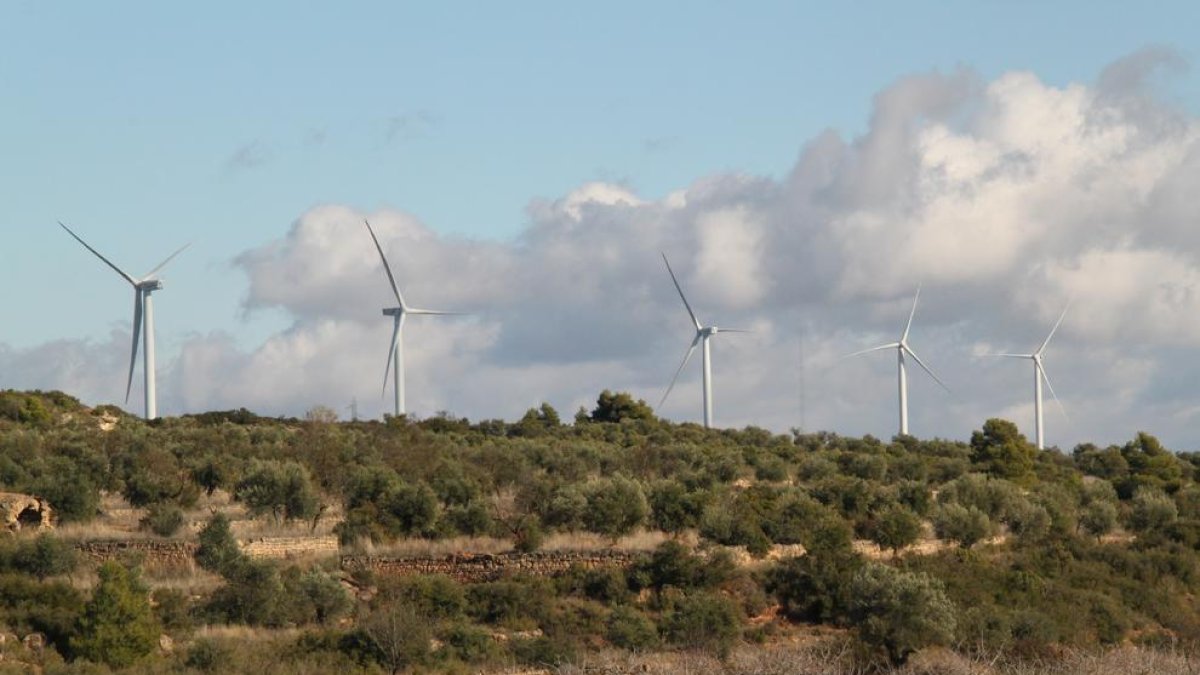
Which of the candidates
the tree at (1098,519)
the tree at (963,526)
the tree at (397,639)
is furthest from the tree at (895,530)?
the tree at (397,639)

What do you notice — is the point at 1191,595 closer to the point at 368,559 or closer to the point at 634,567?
the point at 634,567

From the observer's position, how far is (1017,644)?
4175 cm

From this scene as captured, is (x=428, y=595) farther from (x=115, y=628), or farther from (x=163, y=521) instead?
(x=163, y=521)

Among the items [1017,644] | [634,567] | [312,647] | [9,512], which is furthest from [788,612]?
[9,512]

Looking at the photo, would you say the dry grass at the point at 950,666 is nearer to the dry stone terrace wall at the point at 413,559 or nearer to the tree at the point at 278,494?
the dry stone terrace wall at the point at 413,559

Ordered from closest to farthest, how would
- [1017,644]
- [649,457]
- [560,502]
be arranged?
1. [1017,644]
2. [560,502]
3. [649,457]

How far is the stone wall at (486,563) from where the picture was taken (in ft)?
164

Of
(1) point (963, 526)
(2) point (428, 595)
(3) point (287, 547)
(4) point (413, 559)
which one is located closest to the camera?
(2) point (428, 595)

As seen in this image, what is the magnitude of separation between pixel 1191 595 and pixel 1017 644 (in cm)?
1731

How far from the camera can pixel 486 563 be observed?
5047cm

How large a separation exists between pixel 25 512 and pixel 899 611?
25445 mm

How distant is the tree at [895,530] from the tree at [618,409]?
53977 millimetres

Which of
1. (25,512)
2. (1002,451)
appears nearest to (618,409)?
(1002,451)

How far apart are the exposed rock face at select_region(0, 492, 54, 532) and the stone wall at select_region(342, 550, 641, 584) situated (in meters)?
A: 9.59
